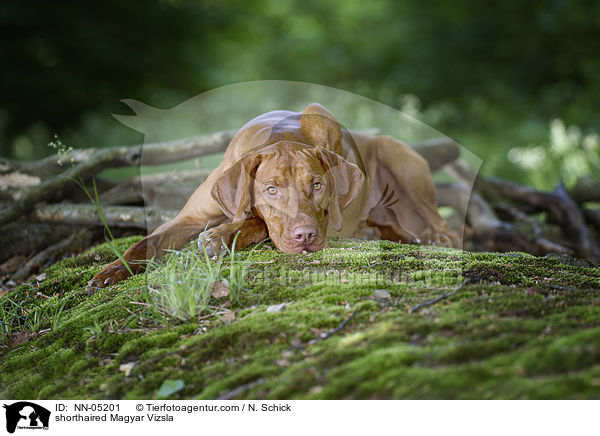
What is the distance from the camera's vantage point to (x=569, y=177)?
6.64m

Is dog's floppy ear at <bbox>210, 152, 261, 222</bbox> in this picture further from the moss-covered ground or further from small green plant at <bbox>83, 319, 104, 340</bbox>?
small green plant at <bbox>83, 319, 104, 340</bbox>

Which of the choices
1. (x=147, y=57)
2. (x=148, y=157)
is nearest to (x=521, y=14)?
(x=147, y=57)

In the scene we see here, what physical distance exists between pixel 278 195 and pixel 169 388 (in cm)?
118

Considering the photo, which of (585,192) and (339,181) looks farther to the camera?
(585,192)

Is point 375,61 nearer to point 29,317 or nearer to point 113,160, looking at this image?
point 113,160

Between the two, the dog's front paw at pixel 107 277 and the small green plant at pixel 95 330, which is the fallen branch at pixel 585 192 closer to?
the dog's front paw at pixel 107 277

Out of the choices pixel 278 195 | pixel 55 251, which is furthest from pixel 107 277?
pixel 55 251

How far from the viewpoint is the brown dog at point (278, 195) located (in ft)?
9.16

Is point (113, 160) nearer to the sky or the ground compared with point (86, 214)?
nearer to the sky

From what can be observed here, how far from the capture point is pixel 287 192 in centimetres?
279

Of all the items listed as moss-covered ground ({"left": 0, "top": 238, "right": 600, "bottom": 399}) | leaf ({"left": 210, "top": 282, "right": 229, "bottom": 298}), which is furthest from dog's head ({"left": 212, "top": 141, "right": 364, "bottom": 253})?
leaf ({"left": 210, "top": 282, "right": 229, "bottom": 298})
